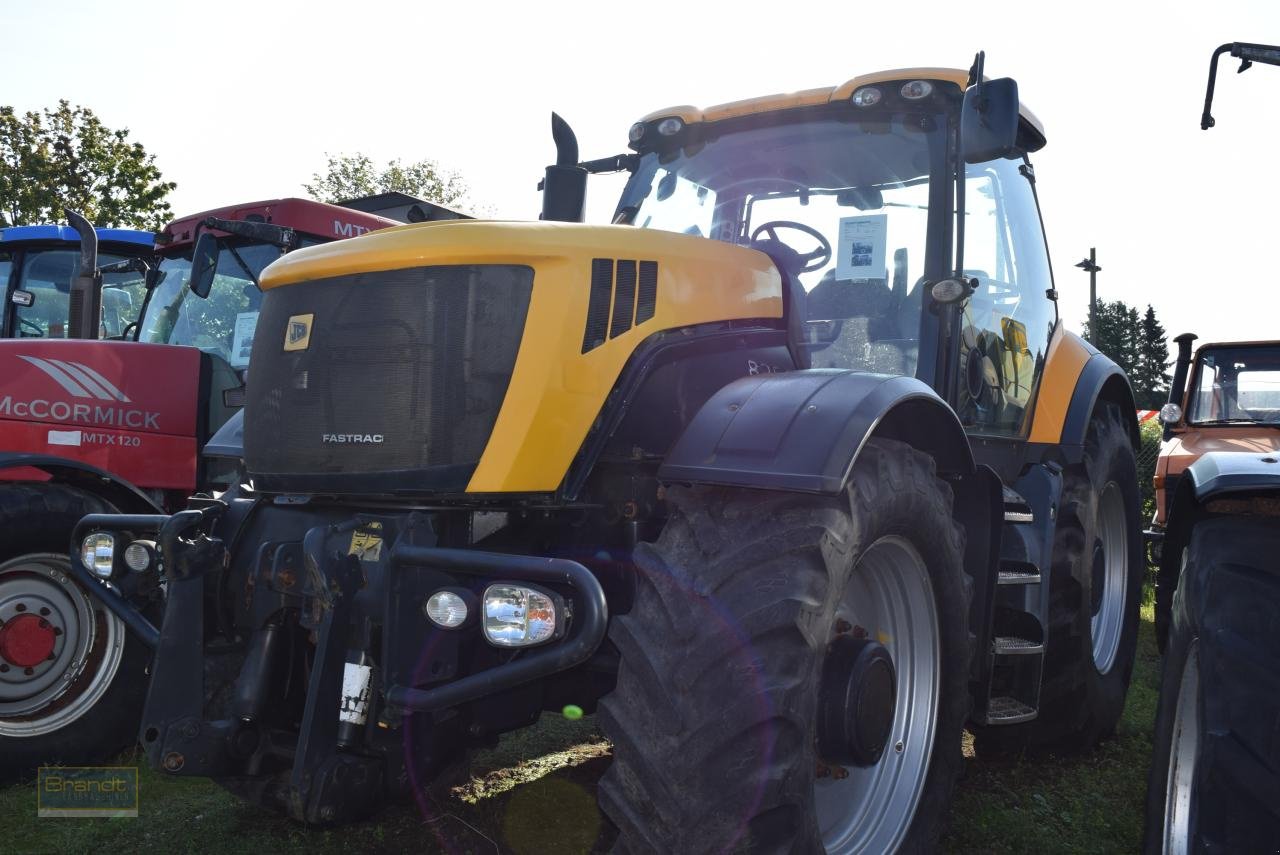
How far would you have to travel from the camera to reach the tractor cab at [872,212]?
3.64 m

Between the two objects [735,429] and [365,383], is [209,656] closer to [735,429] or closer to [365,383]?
[365,383]

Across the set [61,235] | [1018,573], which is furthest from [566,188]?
[61,235]

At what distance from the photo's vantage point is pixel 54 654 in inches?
163

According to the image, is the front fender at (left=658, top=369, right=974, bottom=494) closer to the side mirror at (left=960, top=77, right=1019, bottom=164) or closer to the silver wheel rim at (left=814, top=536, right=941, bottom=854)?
the silver wheel rim at (left=814, top=536, right=941, bottom=854)

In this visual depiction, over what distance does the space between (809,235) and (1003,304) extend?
0.95m

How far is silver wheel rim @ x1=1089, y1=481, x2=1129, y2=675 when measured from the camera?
16.1ft

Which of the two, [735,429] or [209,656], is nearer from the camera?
[735,429]

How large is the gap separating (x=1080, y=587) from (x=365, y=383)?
2929mm

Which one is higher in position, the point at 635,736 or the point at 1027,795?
the point at 635,736

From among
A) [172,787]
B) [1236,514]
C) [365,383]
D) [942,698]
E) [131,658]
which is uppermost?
[365,383]

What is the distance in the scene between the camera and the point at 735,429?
8.57 ft

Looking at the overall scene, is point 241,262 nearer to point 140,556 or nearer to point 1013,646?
point 140,556

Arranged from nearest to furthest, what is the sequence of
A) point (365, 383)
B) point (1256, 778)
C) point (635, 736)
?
point (1256, 778) < point (635, 736) < point (365, 383)

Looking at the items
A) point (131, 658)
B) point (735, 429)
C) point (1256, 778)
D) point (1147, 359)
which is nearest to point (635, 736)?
point (735, 429)
